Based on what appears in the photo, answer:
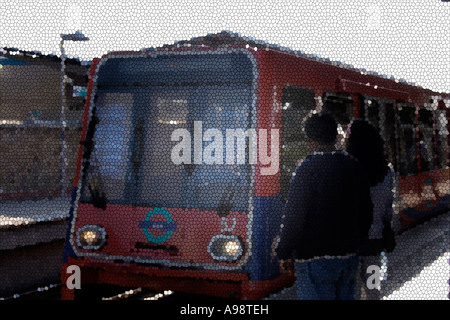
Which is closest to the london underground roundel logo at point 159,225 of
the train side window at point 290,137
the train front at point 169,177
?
the train front at point 169,177

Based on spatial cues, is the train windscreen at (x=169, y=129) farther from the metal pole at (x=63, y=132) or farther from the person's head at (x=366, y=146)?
the metal pole at (x=63, y=132)

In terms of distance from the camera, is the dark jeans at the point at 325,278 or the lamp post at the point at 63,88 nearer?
the dark jeans at the point at 325,278

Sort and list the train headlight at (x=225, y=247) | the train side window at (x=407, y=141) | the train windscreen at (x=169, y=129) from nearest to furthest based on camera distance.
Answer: the train headlight at (x=225, y=247), the train windscreen at (x=169, y=129), the train side window at (x=407, y=141)

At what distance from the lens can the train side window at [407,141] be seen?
7.92 m

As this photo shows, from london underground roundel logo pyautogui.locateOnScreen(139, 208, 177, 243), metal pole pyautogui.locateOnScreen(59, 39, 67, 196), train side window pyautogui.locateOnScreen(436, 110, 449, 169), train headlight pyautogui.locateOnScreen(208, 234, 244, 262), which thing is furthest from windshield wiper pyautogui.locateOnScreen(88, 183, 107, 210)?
metal pole pyautogui.locateOnScreen(59, 39, 67, 196)

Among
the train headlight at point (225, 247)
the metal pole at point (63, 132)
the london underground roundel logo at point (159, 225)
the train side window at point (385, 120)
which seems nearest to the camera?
the train headlight at point (225, 247)

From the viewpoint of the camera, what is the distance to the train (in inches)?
186

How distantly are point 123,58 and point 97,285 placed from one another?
213 cm

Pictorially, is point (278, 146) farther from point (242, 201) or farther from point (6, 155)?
point (6, 155)

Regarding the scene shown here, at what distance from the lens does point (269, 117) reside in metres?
4.84

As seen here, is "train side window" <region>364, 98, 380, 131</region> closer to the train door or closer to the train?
the train door

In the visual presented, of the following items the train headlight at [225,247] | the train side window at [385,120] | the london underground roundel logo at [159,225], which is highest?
the train side window at [385,120]

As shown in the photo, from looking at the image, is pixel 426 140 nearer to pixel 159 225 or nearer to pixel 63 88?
pixel 159 225
